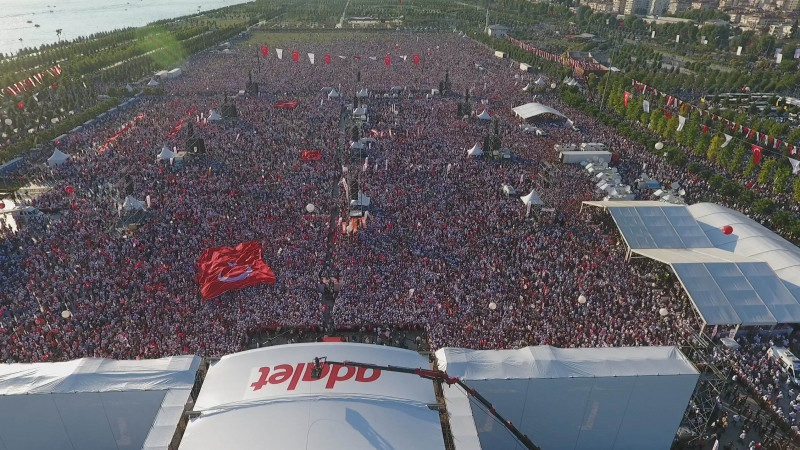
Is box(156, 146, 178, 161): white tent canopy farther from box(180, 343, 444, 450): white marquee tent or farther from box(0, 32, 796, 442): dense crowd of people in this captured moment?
box(180, 343, 444, 450): white marquee tent

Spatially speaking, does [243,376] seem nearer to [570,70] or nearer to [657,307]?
[657,307]

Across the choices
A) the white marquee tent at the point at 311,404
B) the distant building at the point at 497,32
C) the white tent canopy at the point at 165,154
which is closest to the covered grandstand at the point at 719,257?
the white marquee tent at the point at 311,404

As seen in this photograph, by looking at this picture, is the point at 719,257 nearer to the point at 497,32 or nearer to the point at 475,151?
the point at 475,151

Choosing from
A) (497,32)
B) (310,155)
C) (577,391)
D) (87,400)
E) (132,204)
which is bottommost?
(497,32)

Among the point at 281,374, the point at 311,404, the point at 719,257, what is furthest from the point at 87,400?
the point at 719,257

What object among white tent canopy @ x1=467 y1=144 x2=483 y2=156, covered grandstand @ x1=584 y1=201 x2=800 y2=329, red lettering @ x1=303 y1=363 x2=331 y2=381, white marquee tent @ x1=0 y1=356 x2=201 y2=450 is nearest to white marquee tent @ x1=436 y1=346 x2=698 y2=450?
red lettering @ x1=303 y1=363 x2=331 y2=381
